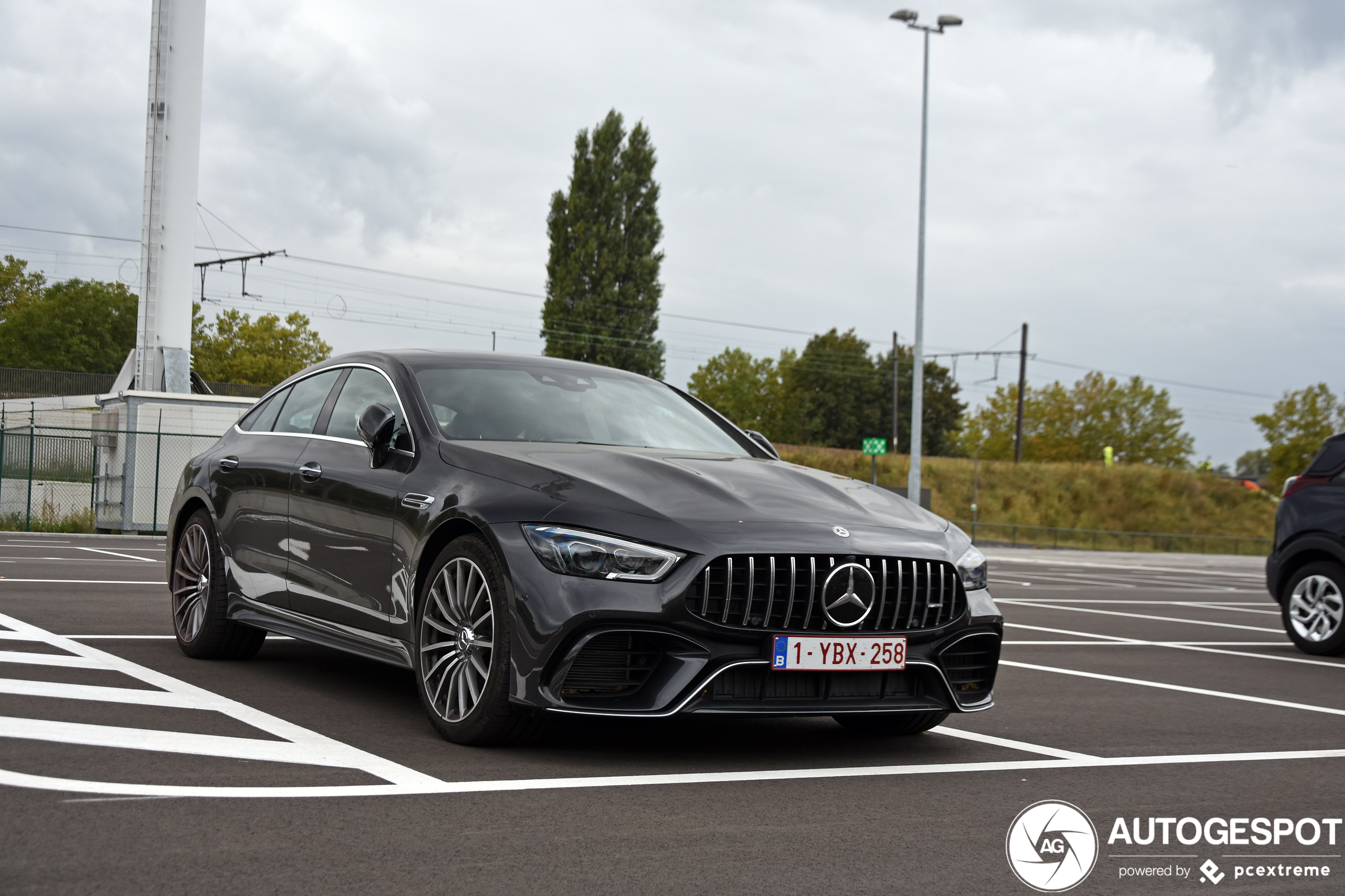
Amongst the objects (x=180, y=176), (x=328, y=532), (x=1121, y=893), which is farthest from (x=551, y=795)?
(x=180, y=176)

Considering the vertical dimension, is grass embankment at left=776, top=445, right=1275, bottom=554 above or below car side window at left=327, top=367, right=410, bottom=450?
below

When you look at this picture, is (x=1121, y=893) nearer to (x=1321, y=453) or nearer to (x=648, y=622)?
(x=648, y=622)

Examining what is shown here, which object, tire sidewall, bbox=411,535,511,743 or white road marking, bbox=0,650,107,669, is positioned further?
white road marking, bbox=0,650,107,669

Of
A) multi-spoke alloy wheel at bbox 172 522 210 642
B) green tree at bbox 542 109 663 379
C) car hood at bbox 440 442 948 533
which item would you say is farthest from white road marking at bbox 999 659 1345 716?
green tree at bbox 542 109 663 379

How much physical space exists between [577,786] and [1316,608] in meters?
8.48

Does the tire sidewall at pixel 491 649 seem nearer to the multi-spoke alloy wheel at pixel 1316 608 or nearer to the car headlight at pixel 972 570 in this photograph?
the car headlight at pixel 972 570

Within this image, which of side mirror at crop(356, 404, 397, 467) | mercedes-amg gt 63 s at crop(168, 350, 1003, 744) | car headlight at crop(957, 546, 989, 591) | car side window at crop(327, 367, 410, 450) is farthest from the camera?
car side window at crop(327, 367, 410, 450)

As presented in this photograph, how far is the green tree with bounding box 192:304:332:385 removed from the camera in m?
85.0

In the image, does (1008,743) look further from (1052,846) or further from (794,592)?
(1052,846)

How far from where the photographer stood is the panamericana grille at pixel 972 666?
5.39 meters

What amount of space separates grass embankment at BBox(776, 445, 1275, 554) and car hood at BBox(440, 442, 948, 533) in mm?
52477

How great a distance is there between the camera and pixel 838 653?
196 inches

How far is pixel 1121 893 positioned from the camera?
365 centimetres

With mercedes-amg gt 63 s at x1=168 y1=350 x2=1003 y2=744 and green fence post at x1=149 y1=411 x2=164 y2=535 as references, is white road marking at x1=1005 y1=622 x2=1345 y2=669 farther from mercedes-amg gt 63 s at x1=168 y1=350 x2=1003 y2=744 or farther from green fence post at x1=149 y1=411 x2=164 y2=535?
green fence post at x1=149 y1=411 x2=164 y2=535
